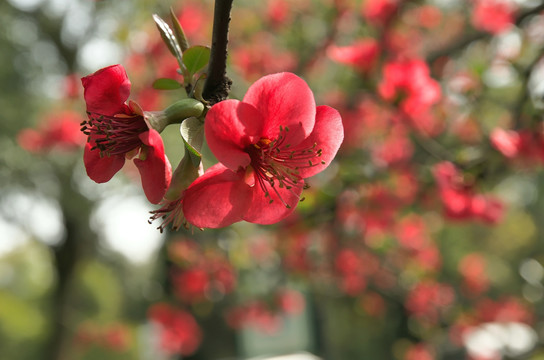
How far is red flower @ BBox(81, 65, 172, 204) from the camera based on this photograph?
44 centimetres

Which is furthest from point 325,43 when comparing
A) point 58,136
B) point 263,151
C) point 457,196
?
point 263,151

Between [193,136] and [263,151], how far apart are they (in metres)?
0.10

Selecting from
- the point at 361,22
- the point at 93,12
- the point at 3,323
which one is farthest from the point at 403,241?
the point at 3,323

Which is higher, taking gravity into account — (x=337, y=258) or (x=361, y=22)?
(x=361, y=22)

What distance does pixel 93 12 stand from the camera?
21.4ft

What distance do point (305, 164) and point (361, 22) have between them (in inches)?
99.4

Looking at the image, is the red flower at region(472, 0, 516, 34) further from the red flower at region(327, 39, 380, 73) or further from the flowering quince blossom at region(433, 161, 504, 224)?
the flowering quince blossom at region(433, 161, 504, 224)

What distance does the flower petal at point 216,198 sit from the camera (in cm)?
46

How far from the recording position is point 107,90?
46 cm

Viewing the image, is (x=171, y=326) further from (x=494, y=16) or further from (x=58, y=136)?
(x=494, y=16)

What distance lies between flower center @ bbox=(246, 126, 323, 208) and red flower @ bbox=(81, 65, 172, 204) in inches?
4.0

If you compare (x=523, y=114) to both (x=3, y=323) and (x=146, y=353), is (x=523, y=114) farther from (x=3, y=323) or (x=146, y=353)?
(x=3, y=323)

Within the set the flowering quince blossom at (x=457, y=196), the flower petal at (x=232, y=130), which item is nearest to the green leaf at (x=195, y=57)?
the flower petal at (x=232, y=130)

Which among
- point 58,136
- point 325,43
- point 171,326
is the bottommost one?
point 171,326
